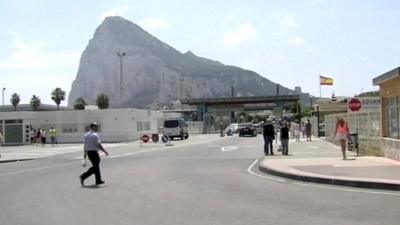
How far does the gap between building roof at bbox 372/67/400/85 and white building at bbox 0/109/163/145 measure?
155 feet

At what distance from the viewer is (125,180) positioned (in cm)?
1973

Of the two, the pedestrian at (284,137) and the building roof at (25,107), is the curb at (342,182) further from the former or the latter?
the building roof at (25,107)

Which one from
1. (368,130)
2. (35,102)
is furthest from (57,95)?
(368,130)

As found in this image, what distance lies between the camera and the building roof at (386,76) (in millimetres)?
22470

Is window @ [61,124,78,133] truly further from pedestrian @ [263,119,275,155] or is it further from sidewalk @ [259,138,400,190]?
sidewalk @ [259,138,400,190]

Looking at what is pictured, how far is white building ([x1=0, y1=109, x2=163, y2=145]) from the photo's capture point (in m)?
71.8

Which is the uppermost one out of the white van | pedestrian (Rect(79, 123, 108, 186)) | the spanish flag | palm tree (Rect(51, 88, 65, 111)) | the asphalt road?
palm tree (Rect(51, 88, 65, 111))

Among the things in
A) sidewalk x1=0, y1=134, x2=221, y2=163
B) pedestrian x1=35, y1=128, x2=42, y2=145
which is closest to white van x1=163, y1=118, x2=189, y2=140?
sidewalk x1=0, y1=134, x2=221, y2=163

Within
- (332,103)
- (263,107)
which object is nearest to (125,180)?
(332,103)

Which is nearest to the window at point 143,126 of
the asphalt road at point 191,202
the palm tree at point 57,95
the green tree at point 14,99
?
the asphalt road at point 191,202

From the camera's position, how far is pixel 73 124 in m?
74.1

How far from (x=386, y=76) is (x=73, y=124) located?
54155 millimetres

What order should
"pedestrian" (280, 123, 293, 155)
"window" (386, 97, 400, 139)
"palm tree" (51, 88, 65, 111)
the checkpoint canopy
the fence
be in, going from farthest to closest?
"palm tree" (51, 88, 65, 111) < the checkpoint canopy < "pedestrian" (280, 123, 293, 155) < the fence < "window" (386, 97, 400, 139)

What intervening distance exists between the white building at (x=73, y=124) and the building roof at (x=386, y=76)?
47.3m
